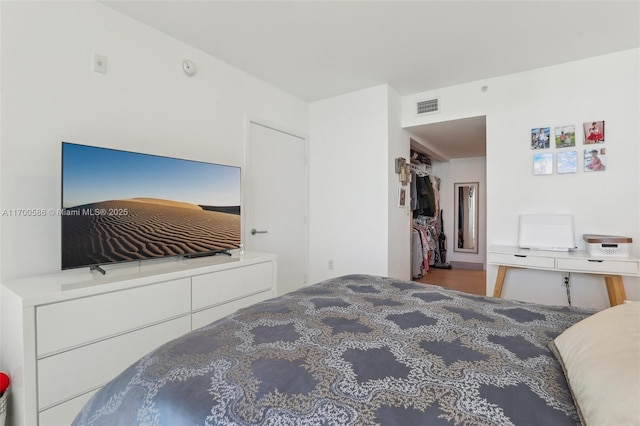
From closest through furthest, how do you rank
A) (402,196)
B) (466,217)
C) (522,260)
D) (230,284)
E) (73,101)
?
(73,101), (230,284), (522,260), (402,196), (466,217)

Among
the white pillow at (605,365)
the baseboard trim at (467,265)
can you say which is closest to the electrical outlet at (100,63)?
the white pillow at (605,365)

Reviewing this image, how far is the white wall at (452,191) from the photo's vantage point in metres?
5.60

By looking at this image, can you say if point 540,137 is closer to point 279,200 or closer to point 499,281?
point 499,281

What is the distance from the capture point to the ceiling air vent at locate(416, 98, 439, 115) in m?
3.34

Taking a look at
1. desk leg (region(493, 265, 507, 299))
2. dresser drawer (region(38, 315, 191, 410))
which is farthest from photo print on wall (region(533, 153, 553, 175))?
dresser drawer (region(38, 315, 191, 410))

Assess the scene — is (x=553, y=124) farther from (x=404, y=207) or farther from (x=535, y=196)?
(x=404, y=207)

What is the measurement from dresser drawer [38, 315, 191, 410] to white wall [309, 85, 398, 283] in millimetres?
2060

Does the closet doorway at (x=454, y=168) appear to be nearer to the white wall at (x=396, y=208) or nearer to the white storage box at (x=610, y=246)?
the white wall at (x=396, y=208)

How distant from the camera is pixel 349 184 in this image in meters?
3.40

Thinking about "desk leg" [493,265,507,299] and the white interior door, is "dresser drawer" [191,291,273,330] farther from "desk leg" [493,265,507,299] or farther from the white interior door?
"desk leg" [493,265,507,299]

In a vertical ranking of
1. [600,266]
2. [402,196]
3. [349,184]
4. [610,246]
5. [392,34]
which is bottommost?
[600,266]

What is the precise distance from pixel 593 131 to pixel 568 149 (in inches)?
8.3

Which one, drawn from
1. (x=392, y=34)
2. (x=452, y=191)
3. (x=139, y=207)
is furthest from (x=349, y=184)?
(x=452, y=191)

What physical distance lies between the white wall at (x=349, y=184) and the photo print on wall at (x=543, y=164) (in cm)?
133
